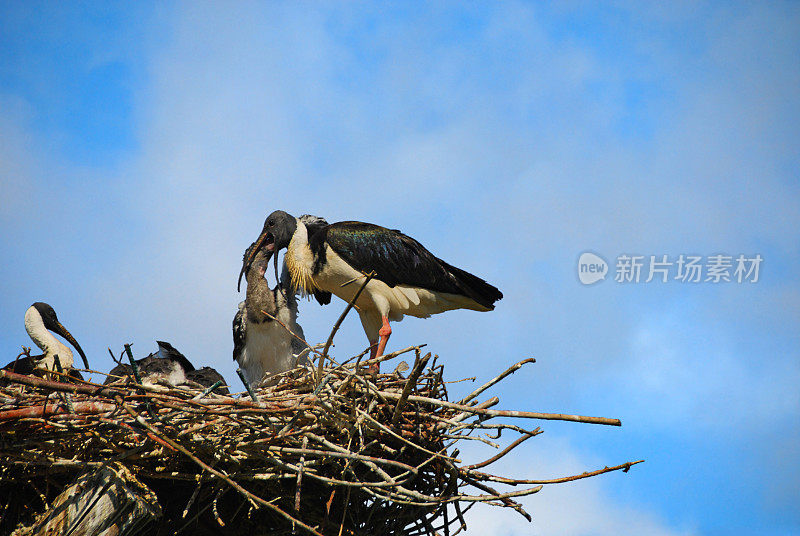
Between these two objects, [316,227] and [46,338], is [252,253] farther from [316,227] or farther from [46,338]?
[46,338]

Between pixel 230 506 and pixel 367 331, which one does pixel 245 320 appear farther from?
pixel 230 506

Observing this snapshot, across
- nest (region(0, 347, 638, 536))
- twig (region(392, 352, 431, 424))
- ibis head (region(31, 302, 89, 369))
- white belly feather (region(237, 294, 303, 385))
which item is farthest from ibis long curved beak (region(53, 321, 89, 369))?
twig (region(392, 352, 431, 424))

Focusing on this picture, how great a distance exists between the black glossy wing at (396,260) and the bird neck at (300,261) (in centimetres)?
14

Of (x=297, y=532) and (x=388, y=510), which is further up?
(x=388, y=510)

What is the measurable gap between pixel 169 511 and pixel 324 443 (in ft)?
4.62

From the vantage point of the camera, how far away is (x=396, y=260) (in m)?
7.68

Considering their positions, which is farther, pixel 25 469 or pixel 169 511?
pixel 169 511

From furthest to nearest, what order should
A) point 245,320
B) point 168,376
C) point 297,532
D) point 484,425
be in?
point 245,320, point 168,376, point 297,532, point 484,425

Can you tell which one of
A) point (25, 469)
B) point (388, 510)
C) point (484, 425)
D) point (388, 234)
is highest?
point (388, 234)

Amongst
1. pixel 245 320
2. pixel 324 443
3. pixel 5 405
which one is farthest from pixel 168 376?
pixel 324 443

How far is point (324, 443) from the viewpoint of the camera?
412cm

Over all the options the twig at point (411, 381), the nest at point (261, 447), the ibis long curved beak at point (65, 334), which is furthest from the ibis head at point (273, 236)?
the twig at point (411, 381)

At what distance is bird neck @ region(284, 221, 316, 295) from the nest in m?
2.94

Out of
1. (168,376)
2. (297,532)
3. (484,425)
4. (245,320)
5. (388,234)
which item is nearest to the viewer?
(484,425)
